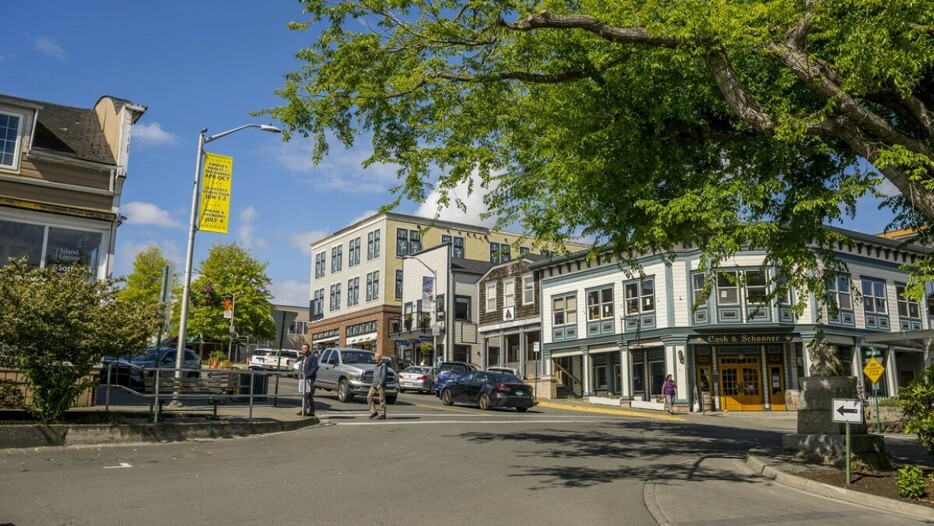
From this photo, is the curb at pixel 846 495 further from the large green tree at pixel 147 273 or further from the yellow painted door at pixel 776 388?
the large green tree at pixel 147 273

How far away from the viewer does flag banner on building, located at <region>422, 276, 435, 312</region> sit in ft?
180

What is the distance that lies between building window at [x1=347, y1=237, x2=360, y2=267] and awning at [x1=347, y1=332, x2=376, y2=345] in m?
6.44

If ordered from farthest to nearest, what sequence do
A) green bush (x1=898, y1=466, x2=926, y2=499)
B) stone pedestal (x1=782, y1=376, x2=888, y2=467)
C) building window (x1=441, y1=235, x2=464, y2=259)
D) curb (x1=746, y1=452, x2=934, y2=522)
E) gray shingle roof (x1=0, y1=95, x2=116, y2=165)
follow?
building window (x1=441, y1=235, x2=464, y2=259) < gray shingle roof (x1=0, y1=95, x2=116, y2=165) < stone pedestal (x1=782, y1=376, x2=888, y2=467) < green bush (x1=898, y1=466, x2=926, y2=499) < curb (x1=746, y1=452, x2=934, y2=522)

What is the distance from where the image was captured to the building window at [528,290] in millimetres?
47156

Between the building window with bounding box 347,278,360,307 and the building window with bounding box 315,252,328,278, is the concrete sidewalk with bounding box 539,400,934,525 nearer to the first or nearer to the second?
the building window with bounding box 347,278,360,307

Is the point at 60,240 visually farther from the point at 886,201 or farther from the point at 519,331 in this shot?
the point at 519,331

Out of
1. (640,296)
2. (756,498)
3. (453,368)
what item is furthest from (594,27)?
(640,296)

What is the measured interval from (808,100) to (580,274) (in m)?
31.1

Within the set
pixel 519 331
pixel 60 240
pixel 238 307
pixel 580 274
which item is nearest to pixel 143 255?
pixel 238 307

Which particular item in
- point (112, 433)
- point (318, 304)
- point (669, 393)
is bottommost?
point (112, 433)

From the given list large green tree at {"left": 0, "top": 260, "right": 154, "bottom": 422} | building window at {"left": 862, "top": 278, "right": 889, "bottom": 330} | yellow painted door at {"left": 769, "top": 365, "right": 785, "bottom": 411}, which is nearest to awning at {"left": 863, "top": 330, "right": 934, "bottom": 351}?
yellow painted door at {"left": 769, "top": 365, "right": 785, "bottom": 411}

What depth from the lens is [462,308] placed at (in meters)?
54.8

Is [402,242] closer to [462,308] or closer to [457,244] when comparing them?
[457,244]

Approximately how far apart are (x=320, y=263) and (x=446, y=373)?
38930 millimetres
